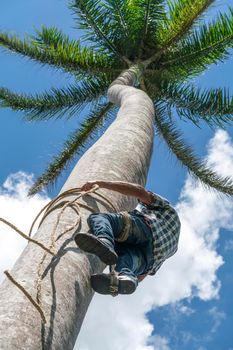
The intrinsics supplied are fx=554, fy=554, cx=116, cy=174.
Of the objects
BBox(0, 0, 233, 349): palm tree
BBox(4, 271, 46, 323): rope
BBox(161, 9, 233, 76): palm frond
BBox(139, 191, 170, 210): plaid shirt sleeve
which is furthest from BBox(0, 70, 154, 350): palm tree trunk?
BBox(161, 9, 233, 76): palm frond

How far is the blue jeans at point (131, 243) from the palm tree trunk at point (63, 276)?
0.12m

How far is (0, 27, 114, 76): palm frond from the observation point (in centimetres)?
1105

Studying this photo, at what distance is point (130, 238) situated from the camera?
4039 mm

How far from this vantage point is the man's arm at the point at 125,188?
388 cm

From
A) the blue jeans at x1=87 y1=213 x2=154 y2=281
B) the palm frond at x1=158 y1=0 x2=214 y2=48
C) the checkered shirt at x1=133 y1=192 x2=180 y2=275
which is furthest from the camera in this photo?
the palm frond at x1=158 y1=0 x2=214 y2=48

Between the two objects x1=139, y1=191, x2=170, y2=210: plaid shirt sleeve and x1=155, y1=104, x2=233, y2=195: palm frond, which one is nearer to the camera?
x1=139, y1=191, x2=170, y2=210: plaid shirt sleeve

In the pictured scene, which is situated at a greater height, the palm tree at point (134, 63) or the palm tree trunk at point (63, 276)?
the palm tree at point (134, 63)

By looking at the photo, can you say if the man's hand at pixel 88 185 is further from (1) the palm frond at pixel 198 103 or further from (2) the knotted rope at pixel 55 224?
(1) the palm frond at pixel 198 103

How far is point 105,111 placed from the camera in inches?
486

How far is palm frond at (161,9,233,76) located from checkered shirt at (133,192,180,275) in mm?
6909

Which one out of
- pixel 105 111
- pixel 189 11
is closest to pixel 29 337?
pixel 189 11

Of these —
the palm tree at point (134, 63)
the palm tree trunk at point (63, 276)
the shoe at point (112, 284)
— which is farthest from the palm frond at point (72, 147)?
the shoe at point (112, 284)

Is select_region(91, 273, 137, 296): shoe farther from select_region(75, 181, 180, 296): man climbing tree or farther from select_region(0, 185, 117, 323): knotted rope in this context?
select_region(0, 185, 117, 323): knotted rope

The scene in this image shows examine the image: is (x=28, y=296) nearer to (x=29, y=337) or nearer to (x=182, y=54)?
(x=29, y=337)
